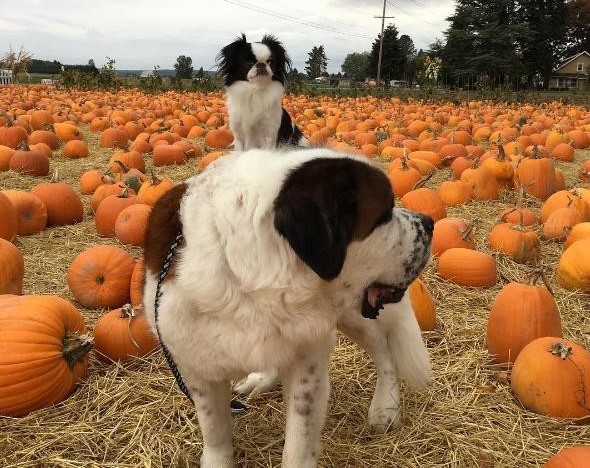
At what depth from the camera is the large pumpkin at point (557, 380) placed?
2.62 m

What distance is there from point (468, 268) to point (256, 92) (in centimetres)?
435

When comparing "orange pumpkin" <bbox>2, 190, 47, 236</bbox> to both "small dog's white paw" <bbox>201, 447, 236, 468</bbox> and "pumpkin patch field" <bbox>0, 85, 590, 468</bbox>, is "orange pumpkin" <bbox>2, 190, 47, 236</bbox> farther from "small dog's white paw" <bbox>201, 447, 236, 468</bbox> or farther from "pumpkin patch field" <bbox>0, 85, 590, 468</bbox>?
"small dog's white paw" <bbox>201, 447, 236, 468</bbox>

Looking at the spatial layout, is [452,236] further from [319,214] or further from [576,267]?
[319,214]

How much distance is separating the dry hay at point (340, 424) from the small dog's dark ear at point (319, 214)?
3.74 feet

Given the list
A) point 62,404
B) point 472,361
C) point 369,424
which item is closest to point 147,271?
point 62,404

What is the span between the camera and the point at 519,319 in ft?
10.0

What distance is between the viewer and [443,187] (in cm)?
616

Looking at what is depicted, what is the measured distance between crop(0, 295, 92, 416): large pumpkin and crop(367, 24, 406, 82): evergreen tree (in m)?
55.2

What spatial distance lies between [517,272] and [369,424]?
2.24m

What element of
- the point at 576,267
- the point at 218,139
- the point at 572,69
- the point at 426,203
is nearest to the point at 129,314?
the point at 426,203

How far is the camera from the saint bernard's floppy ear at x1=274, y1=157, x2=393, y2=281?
1552 mm

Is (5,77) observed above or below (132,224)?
above

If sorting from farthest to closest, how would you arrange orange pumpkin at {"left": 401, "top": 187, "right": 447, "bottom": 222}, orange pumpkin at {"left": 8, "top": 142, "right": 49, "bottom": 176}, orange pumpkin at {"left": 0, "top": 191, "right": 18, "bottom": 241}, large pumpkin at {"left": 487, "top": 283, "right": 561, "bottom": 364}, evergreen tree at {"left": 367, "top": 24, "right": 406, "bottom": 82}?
evergreen tree at {"left": 367, "top": 24, "right": 406, "bottom": 82} < orange pumpkin at {"left": 8, "top": 142, "right": 49, "bottom": 176} < orange pumpkin at {"left": 401, "top": 187, "right": 447, "bottom": 222} < orange pumpkin at {"left": 0, "top": 191, "right": 18, "bottom": 241} < large pumpkin at {"left": 487, "top": 283, "right": 561, "bottom": 364}

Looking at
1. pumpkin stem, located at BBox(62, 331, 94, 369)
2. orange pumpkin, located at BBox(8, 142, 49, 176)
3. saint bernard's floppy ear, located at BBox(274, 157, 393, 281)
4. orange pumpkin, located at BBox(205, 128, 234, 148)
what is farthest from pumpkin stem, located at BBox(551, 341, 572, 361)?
orange pumpkin, located at BBox(205, 128, 234, 148)
